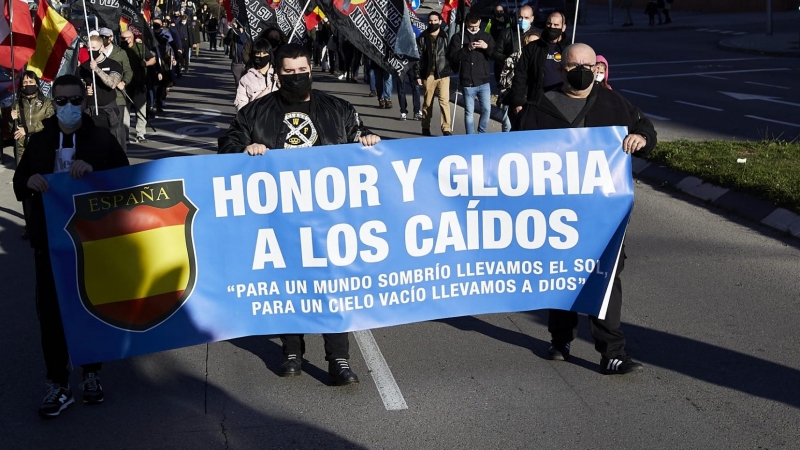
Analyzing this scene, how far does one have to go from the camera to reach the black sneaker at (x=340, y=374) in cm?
601

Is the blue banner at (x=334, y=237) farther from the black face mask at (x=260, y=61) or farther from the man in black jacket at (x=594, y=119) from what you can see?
the black face mask at (x=260, y=61)

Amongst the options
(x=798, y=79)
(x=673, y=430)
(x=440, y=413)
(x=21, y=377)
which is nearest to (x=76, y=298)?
(x=21, y=377)

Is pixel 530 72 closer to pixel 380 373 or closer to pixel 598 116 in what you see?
pixel 598 116

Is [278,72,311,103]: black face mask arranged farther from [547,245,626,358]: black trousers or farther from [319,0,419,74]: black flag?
[319,0,419,74]: black flag

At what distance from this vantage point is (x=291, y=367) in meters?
6.20

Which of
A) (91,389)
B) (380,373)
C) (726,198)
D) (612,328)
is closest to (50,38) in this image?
Answer: (91,389)

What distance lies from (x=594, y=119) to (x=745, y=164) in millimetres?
6060

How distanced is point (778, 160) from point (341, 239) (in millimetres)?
7454

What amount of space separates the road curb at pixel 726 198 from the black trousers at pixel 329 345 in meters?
3.85

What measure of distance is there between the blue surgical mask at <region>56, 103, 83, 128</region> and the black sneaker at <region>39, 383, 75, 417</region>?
4.70 ft

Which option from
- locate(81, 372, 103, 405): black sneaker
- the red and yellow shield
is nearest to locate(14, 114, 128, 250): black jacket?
the red and yellow shield

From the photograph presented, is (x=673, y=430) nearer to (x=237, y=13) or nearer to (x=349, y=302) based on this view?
(x=349, y=302)

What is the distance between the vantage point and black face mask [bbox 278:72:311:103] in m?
5.87

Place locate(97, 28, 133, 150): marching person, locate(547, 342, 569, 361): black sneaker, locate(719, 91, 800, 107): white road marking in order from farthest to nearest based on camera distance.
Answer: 1. locate(719, 91, 800, 107): white road marking
2. locate(97, 28, 133, 150): marching person
3. locate(547, 342, 569, 361): black sneaker
